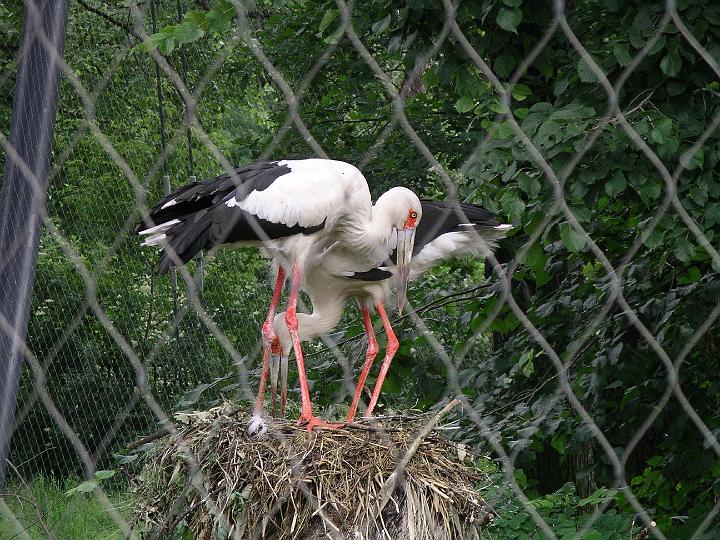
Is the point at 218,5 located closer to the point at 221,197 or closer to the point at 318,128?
the point at 221,197

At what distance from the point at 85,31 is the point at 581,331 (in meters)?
2.70

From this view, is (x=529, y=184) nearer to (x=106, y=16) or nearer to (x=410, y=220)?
(x=410, y=220)

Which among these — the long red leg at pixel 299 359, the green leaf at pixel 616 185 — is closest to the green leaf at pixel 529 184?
the green leaf at pixel 616 185

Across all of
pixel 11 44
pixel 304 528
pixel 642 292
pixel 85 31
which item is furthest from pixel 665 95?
pixel 85 31

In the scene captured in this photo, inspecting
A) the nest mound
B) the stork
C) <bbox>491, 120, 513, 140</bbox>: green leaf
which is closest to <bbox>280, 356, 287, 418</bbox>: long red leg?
the stork

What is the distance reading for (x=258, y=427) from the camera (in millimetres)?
2291

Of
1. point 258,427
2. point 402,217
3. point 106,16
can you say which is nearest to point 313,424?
point 258,427

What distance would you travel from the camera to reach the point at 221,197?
7.72 ft

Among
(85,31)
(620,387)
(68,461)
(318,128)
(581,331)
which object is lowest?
(68,461)

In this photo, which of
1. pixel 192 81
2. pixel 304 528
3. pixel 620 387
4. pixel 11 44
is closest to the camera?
pixel 304 528

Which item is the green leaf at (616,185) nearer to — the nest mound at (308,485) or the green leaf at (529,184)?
the green leaf at (529,184)

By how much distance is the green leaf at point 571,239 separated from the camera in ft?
7.16

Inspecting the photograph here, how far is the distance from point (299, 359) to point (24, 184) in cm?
89

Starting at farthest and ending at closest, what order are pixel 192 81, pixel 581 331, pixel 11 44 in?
1. pixel 192 81
2. pixel 11 44
3. pixel 581 331
